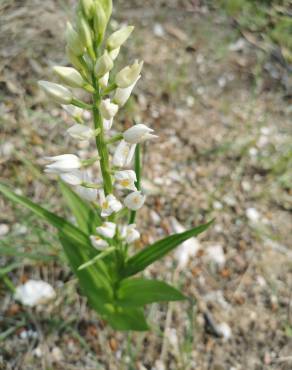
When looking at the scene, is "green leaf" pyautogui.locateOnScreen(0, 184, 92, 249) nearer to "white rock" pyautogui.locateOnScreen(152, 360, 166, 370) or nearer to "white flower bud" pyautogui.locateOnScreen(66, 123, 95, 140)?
"white flower bud" pyautogui.locateOnScreen(66, 123, 95, 140)

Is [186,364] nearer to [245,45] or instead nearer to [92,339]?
[92,339]

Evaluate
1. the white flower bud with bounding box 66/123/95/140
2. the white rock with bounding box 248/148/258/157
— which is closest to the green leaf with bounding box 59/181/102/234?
the white flower bud with bounding box 66/123/95/140

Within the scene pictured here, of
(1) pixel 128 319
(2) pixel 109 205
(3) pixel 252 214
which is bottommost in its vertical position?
(3) pixel 252 214

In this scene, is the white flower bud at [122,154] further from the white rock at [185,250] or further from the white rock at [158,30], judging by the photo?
the white rock at [158,30]

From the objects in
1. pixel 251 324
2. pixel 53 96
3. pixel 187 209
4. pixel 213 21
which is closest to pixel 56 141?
pixel 187 209

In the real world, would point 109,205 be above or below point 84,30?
below

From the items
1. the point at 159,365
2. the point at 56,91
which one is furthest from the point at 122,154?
the point at 159,365

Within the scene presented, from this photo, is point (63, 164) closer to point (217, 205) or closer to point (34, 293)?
point (34, 293)
